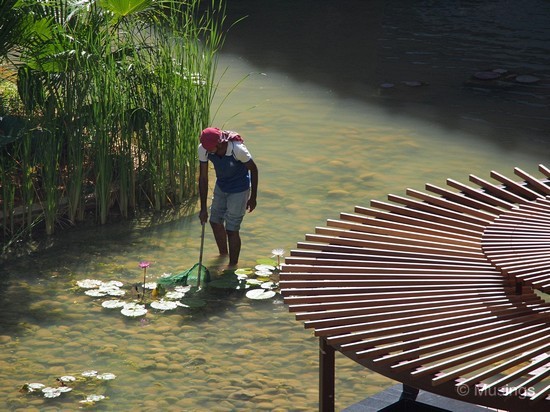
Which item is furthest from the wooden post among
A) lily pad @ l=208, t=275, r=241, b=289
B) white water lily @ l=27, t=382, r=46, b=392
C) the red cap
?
the red cap

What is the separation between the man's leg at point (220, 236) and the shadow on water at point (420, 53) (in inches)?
139

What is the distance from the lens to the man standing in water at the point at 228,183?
20.1ft

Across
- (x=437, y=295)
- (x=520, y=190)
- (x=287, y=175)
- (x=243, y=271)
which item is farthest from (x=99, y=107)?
(x=437, y=295)

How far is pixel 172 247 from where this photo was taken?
22.5 ft

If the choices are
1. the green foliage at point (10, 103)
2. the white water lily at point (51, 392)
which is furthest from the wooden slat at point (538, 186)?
the green foliage at point (10, 103)

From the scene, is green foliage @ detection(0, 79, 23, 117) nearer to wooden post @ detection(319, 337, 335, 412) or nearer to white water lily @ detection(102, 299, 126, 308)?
white water lily @ detection(102, 299, 126, 308)

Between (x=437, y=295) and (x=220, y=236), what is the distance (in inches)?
135

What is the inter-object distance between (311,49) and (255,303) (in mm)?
7668

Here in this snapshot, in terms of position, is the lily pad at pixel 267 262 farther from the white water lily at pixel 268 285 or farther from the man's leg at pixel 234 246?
the white water lily at pixel 268 285

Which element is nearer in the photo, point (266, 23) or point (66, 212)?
point (66, 212)

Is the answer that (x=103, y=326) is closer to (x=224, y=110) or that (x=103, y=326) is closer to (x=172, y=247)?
(x=172, y=247)

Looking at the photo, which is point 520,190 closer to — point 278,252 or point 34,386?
point 278,252

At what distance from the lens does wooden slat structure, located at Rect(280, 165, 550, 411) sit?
2893 mm

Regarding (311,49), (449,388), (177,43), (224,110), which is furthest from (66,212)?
(311,49)
